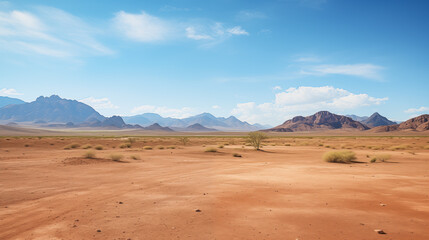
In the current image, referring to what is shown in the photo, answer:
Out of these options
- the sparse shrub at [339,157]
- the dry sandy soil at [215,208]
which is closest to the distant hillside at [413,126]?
the sparse shrub at [339,157]

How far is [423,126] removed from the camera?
156375 mm

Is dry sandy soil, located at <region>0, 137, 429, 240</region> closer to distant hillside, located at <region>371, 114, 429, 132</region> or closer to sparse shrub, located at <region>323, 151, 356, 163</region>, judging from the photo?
sparse shrub, located at <region>323, 151, 356, 163</region>

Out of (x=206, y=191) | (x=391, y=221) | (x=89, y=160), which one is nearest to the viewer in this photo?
(x=391, y=221)

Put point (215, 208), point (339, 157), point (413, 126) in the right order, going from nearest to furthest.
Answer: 1. point (215, 208)
2. point (339, 157)
3. point (413, 126)

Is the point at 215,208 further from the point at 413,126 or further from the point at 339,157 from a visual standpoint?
the point at 413,126

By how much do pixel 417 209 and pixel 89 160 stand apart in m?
20.4

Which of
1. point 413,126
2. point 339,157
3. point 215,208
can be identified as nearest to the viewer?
point 215,208

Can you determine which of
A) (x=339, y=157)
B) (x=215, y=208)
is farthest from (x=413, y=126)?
(x=215, y=208)

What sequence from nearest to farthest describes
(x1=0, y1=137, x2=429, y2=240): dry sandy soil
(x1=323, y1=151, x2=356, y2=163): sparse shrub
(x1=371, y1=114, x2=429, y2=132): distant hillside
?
(x1=0, y1=137, x2=429, y2=240): dry sandy soil
(x1=323, y1=151, x2=356, y2=163): sparse shrub
(x1=371, y1=114, x2=429, y2=132): distant hillside

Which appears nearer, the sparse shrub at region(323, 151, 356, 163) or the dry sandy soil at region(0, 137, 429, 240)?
the dry sandy soil at region(0, 137, 429, 240)

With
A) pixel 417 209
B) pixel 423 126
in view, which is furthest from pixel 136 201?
pixel 423 126

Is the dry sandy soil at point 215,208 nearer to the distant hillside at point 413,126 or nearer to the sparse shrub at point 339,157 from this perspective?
the sparse shrub at point 339,157

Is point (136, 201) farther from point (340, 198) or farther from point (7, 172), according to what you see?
point (7, 172)

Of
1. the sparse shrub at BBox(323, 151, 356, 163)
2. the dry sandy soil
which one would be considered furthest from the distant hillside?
the dry sandy soil
